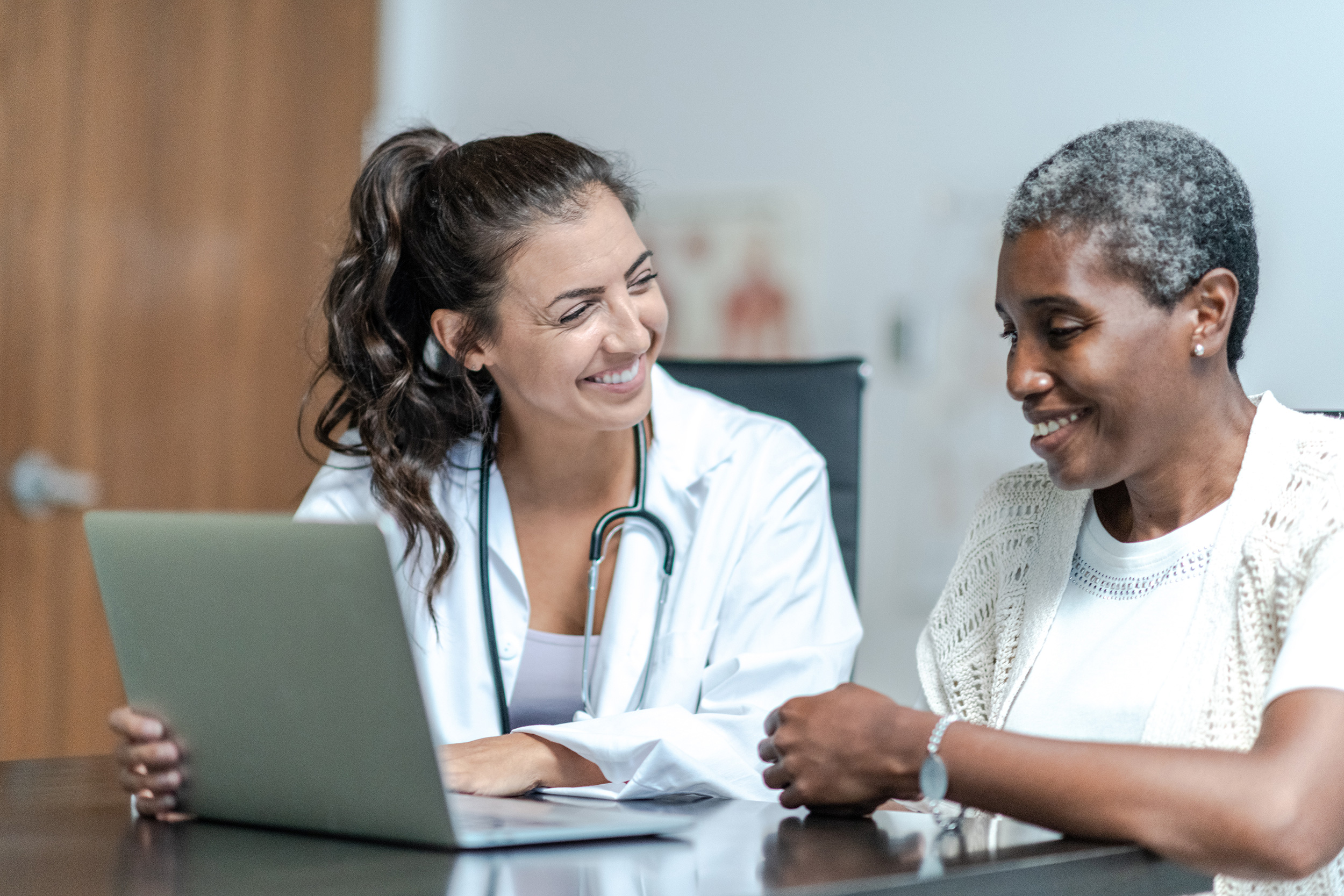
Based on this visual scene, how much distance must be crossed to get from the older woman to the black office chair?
0.45 meters

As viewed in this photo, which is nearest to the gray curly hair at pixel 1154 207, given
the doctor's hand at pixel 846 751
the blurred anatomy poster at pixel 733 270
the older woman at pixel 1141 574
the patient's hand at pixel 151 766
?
the older woman at pixel 1141 574

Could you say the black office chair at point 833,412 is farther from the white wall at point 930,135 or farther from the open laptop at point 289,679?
the open laptop at point 289,679

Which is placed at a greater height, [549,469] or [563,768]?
[549,469]

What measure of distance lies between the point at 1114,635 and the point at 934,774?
37 cm

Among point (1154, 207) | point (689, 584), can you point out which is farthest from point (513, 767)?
point (1154, 207)

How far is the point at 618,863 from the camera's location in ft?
2.46

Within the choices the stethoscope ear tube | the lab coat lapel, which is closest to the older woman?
the lab coat lapel

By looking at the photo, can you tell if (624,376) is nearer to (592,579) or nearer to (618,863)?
(592,579)

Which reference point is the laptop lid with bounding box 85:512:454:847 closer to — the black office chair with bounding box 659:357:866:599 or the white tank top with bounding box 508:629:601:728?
the white tank top with bounding box 508:629:601:728

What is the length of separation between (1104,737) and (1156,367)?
0.31 meters

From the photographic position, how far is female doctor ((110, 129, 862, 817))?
144 cm

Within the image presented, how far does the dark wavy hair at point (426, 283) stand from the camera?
4.99 ft

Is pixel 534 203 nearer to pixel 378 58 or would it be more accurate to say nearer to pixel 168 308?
pixel 168 308

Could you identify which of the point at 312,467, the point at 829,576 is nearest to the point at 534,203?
the point at 829,576
